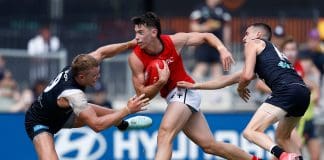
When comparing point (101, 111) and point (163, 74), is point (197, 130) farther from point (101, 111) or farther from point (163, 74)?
point (101, 111)

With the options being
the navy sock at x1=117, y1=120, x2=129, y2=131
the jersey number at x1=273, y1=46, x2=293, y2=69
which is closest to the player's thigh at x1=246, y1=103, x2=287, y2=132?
the jersey number at x1=273, y1=46, x2=293, y2=69

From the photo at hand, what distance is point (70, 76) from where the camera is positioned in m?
17.5

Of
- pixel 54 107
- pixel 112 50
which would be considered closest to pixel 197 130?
pixel 112 50

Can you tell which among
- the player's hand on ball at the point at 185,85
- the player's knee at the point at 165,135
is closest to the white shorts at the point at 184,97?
the player's hand on ball at the point at 185,85

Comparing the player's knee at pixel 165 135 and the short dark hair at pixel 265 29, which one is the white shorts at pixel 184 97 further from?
the short dark hair at pixel 265 29

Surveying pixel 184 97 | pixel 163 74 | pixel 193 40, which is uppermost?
pixel 193 40

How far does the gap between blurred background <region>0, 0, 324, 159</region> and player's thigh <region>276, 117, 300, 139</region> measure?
174 inches

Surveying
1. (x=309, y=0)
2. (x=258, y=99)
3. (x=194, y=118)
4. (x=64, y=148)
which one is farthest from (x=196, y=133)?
(x=309, y=0)

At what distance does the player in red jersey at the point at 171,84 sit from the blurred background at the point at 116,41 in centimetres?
485

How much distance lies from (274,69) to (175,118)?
1.44 m

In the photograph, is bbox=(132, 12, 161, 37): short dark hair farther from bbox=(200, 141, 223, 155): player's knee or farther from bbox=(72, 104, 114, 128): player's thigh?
bbox=(200, 141, 223, 155): player's knee

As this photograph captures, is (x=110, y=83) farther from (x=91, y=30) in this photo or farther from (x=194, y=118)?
(x=194, y=118)

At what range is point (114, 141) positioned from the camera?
74.1 feet

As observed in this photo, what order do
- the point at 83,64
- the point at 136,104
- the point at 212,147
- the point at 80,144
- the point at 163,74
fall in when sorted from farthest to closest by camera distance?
the point at 80,144, the point at 212,147, the point at 163,74, the point at 83,64, the point at 136,104
